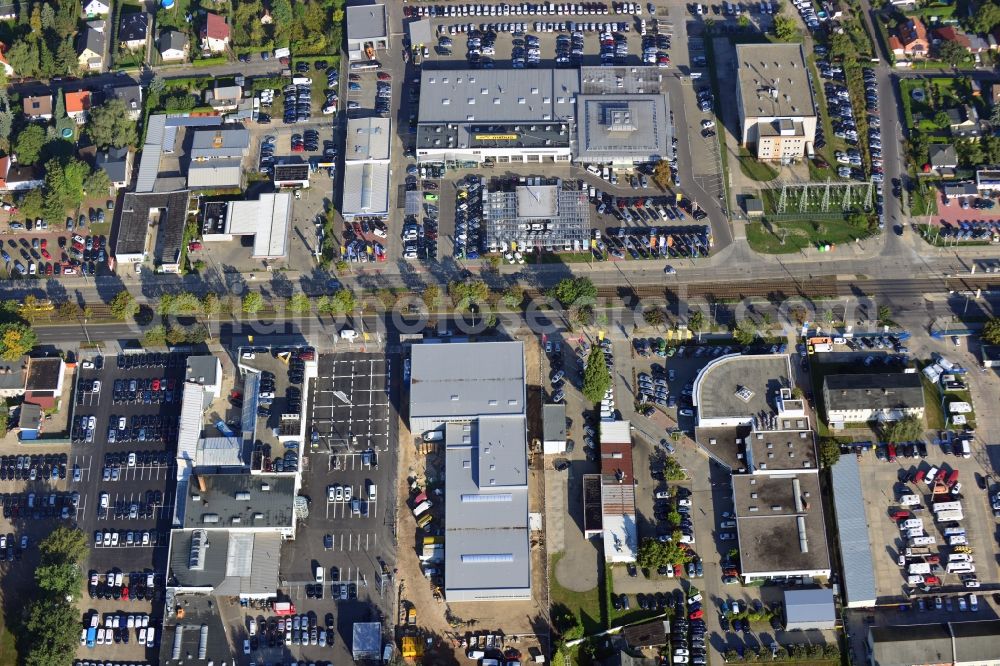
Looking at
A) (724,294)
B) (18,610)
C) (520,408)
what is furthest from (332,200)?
(18,610)

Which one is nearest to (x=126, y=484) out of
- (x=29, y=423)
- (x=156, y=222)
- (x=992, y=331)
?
(x=29, y=423)

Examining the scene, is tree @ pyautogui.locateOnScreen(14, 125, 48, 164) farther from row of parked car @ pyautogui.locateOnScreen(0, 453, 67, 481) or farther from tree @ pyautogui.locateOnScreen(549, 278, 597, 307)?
tree @ pyautogui.locateOnScreen(549, 278, 597, 307)

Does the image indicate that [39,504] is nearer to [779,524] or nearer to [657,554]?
[657,554]

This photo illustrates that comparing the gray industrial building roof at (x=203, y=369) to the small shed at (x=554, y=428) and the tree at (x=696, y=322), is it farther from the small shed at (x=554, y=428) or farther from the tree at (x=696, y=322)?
the tree at (x=696, y=322)

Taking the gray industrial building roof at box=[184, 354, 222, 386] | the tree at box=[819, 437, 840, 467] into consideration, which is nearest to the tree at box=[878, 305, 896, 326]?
the tree at box=[819, 437, 840, 467]

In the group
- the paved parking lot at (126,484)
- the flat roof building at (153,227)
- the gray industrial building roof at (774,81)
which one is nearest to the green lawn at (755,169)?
the gray industrial building roof at (774,81)
